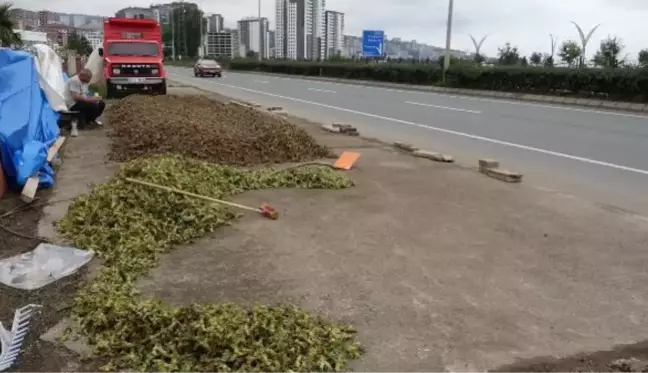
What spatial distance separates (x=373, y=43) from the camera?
1795 inches

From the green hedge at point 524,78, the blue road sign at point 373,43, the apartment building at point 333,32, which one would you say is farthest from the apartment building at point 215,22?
the green hedge at point 524,78

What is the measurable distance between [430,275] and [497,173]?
13.3ft

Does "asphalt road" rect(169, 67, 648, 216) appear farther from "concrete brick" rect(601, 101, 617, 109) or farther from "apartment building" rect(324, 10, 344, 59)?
"apartment building" rect(324, 10, 344, 59)

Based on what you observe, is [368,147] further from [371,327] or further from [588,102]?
[588,102]

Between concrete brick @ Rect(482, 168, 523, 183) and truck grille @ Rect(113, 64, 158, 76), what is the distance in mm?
16543

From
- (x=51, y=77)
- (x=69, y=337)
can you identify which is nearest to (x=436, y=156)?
(x=69, y=337)

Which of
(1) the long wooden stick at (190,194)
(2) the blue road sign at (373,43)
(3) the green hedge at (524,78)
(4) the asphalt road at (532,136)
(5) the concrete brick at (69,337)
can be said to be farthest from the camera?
(2) the blue road sign at (373,43)

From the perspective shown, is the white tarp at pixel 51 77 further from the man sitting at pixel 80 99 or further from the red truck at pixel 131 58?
the red truck at pixel 131 58

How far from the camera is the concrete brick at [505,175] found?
798 centimetres

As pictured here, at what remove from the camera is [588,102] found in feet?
72.5

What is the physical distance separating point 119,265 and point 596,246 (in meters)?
3.97

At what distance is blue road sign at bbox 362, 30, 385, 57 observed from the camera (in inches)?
1785

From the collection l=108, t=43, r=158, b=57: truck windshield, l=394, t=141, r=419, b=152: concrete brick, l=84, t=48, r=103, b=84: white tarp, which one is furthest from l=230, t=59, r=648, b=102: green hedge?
l=84, t=48, r=103, b=84: white tarp

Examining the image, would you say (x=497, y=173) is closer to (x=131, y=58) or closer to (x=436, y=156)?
(x=436, y=156)
